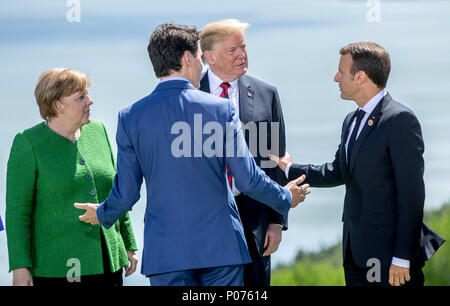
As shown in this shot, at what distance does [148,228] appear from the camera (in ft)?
10.8

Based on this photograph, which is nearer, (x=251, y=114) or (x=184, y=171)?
(x=184, y=171)

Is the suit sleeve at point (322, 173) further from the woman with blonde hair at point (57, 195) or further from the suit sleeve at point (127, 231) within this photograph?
the woman with blonde hair at point (57, 195)

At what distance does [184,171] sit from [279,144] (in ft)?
4.03

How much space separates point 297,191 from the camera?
13.0ft

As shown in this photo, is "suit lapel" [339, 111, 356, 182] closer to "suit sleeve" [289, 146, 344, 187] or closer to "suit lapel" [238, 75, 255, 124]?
"suit sleeve" [289, 146, 344, 187]

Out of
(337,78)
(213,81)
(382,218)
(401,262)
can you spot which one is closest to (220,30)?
(213,81)

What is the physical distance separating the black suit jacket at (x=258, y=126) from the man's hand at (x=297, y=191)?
217 millimetres

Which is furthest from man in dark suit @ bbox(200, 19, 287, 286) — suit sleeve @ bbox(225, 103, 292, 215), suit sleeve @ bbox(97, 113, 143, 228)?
suit sleeve @ bbox(97, 113, 143, 228)

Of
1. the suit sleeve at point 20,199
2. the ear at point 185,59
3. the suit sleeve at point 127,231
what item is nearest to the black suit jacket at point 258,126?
the suit sleeve at point 127,231

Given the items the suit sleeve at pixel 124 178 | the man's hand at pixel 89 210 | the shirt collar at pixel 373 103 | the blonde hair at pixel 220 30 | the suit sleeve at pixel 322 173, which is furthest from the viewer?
the suit sleeve at pixel 322 173

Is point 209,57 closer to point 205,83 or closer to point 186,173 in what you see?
point 205,83

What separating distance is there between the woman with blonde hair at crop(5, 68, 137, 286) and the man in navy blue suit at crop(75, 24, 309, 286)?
1.76ft

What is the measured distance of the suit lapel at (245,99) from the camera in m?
4.14
